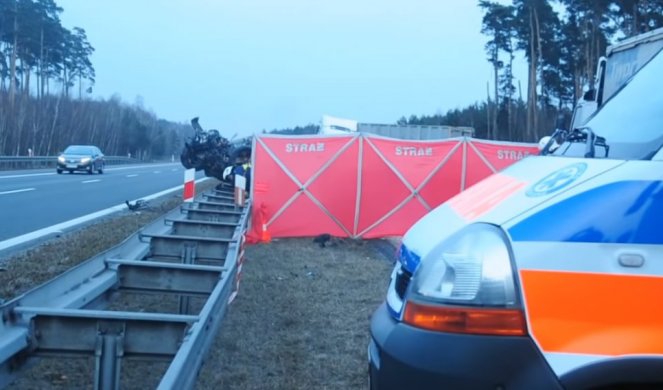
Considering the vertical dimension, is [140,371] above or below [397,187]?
below

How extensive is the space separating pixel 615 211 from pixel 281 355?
4.04 metres

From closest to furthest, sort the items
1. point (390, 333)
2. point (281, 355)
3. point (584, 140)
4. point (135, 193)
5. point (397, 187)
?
point (390, 333), point (584, 140), point (281, 355), point (397, 187), point (135, 193)

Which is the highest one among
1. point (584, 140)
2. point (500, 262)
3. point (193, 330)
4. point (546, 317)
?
point (584, 140)

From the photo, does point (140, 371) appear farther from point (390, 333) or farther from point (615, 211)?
point (615, 211)

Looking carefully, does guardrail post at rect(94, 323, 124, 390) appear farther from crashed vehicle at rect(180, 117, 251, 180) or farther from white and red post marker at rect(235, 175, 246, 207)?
crashed vehicle at rect(180, 117, 251, 180)

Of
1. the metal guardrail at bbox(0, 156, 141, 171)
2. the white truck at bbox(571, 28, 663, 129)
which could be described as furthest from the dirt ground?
the metal guardrail at bbox(0, 156, 141, 171)

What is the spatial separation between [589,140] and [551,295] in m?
0.98

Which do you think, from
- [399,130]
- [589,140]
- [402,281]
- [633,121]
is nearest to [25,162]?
[399,130]

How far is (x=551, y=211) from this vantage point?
2.53m

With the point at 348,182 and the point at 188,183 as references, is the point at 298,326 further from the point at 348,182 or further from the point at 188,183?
the point at 188,183

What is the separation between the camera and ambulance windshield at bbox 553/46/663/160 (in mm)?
2854

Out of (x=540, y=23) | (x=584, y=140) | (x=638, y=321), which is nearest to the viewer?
(x=638, y=321)

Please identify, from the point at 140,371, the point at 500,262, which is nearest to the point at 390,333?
the point at 500,262

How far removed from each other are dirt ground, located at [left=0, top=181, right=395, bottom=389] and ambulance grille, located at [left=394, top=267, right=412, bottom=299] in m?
1.95
